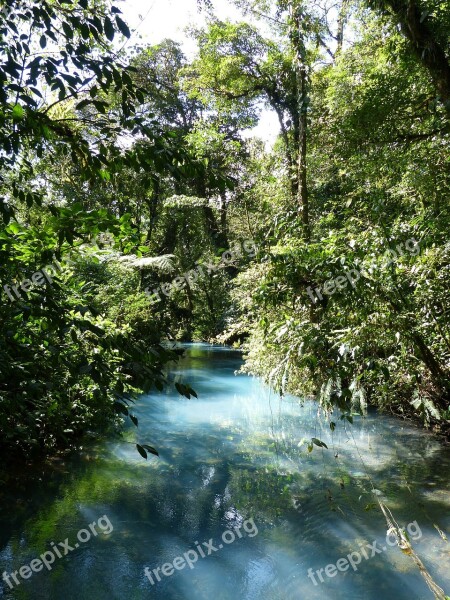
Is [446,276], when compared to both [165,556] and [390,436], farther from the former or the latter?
[165,556]

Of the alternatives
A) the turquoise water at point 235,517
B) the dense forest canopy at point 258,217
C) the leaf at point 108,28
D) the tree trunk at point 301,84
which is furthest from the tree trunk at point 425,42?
the leaf at point 108,28

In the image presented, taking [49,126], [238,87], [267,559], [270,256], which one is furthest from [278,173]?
[49,126]

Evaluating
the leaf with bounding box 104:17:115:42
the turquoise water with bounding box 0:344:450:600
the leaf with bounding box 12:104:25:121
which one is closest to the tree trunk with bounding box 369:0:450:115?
the turquoise water with bounding box 0:344:450:600

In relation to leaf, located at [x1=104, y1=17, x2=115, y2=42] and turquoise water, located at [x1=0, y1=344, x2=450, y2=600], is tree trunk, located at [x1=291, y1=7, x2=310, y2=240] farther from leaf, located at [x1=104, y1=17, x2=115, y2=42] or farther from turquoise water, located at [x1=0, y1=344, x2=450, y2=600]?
leaf, located at [x1=104, y1=17, x2=115, y2=42]

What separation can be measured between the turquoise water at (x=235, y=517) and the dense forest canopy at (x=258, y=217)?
66 centimetres

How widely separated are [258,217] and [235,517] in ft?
31.1

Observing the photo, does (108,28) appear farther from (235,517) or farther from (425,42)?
(425,42)

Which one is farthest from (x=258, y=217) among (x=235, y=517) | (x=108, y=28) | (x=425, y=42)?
(x=108, y=28)

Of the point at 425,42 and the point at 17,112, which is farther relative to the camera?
the point at 425,42

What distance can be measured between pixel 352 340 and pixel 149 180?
2805mm

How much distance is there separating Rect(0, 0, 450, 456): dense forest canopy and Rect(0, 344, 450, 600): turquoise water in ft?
2.17

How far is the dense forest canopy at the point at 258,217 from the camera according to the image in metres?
1.59

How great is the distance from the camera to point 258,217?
12.6 metres

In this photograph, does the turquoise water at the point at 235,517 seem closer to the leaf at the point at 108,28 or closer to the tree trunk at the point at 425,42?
the leaf at the point at 108,28
